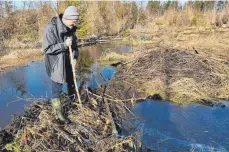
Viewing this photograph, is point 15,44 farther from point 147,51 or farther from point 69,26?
point 69,26

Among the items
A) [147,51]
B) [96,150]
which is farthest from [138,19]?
[96,150]

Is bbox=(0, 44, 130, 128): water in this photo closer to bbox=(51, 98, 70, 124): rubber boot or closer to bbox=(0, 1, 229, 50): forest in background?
bbox=(51, 98, 70, 124): rubber boot

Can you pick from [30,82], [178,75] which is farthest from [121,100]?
[30,82]

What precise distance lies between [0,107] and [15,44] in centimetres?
906

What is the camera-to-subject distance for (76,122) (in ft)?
12.5

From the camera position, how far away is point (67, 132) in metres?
3.49

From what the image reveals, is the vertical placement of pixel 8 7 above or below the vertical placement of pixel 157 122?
above

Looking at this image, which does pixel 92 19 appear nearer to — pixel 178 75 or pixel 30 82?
pixel 30 82

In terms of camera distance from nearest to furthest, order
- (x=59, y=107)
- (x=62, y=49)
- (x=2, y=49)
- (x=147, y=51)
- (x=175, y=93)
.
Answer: (x=62, y=49), (x=59, y=107), (x=175, y=93), (x=147, y=51), (x=2, y=49)

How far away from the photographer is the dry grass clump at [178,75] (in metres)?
6.38

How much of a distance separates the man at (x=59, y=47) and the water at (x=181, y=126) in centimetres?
147

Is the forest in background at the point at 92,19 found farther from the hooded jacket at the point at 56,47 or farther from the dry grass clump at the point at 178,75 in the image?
the hooded jacket at the point at 56,47

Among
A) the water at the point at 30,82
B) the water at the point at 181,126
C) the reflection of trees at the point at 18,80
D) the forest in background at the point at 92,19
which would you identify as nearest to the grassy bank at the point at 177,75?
the water at the point at 181,126

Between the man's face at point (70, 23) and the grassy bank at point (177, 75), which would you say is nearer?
the man's face at point (70, 23)
